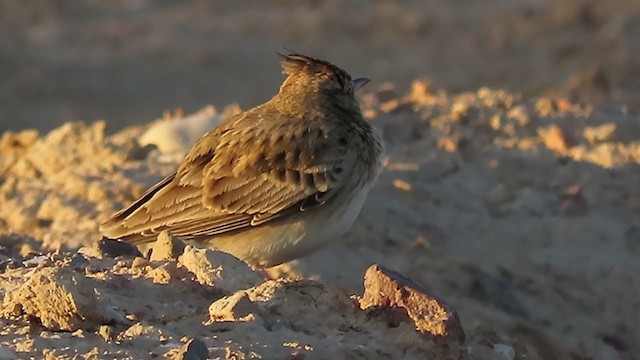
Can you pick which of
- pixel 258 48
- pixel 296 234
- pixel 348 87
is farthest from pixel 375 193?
pixel 258 48

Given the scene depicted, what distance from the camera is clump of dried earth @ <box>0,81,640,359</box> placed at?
4980mm

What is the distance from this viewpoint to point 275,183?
698 centimetres

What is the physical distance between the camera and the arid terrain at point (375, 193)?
5.10 meters

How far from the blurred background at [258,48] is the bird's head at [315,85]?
358 inches

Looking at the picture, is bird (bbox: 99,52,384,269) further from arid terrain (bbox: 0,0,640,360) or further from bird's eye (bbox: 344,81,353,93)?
arid terrain (bbox: 0,0,640,360)

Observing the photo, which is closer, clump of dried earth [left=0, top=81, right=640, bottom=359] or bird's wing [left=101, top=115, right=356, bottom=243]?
clump of dried earth [left=0, top=81, right=640, bottom=359]

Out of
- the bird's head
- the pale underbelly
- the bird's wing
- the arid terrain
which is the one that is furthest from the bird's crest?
the arid terrain

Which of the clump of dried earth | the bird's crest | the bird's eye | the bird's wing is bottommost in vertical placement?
the clump of dried earth

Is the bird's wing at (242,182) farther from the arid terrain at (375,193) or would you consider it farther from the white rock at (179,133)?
the white rock at (179,133)

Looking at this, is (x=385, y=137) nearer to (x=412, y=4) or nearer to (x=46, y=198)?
(x=46, y=198)

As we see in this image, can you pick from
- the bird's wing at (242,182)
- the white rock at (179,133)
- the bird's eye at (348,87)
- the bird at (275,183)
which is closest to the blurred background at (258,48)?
the white rock at (179,133)

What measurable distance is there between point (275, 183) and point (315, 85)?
0.59m

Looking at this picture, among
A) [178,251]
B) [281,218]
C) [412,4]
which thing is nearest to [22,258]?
[178,251]

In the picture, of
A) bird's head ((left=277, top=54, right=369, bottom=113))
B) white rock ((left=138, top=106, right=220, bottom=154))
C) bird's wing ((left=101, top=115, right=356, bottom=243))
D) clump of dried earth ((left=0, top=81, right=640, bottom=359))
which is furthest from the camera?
white rock ((left=138, top=106, right=220, bottom=154))
